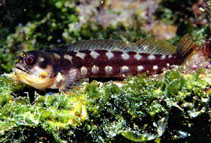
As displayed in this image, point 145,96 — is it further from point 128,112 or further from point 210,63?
point 210,63

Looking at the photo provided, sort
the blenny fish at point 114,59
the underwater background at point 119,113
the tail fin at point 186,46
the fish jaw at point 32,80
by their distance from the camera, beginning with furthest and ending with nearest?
the tail fin at point 186,46 → the blenny fish at point 114,59 → the fish jaw at point 32,80 → the underwater background at point 119,113

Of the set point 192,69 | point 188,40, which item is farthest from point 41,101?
point 188,40

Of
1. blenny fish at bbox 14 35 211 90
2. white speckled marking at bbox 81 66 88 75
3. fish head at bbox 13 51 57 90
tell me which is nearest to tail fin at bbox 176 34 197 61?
blenny fish at bbox 14 35 211 90

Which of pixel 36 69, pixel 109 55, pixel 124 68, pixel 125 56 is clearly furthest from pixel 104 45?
pixel 36 69

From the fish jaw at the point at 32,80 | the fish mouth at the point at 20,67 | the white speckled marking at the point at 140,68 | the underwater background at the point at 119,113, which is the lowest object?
the underwater background at the point at 119,113

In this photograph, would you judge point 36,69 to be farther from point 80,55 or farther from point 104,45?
point 104,45

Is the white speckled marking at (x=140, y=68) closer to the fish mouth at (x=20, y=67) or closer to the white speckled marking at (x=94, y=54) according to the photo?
the white speckled marking at (x=94, y=54)

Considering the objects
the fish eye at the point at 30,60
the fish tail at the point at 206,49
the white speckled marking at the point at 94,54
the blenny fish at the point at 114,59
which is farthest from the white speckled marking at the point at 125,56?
the fish eye at the point at 30,60
